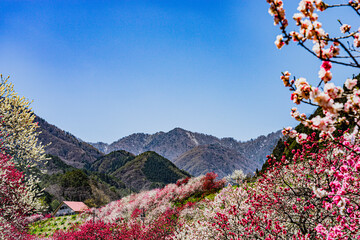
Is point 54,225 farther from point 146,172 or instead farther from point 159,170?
point 159,170

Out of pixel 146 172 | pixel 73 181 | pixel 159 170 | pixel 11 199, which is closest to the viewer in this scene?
pixel 11 199

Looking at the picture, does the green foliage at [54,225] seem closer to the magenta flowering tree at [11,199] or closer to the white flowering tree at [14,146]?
the magenta flowering tree at [11,199]

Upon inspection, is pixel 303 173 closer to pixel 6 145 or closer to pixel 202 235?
pixel 202 235

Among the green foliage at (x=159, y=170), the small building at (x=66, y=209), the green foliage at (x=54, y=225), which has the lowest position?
the small building at (x=66, y=209)

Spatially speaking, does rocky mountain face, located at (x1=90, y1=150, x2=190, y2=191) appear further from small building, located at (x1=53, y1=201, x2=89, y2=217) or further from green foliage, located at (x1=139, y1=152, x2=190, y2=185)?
small building, located at (x1=53, y1=201, x2=89, y2=217)

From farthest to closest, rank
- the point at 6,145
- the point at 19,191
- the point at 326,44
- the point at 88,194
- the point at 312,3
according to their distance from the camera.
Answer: the point at 88,194
the point at 19,191
the point at 6,145
the point at 326,44
the point at 312,3

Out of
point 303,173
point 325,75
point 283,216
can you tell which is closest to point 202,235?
point 283,216

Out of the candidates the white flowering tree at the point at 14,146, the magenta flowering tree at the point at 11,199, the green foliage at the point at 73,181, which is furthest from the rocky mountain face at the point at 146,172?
the white flowering tree at the point at 14,146

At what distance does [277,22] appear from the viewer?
236cm

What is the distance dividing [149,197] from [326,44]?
1078 inches

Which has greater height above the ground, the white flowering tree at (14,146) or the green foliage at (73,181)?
the white flowering tree at (14,146)

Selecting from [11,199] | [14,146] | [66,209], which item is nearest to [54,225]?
[11,199]

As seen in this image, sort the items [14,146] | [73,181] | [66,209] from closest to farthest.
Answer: [14,146] → [66,209] → [73,181]

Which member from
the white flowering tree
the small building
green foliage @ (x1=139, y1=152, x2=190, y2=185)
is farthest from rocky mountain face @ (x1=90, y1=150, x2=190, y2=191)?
the white flowering tree
